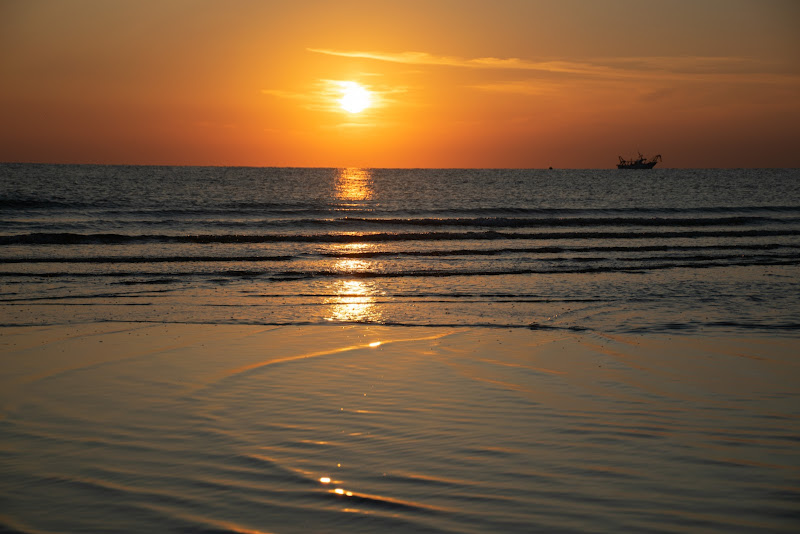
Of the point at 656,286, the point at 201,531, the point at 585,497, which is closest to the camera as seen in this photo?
the point at 201,531

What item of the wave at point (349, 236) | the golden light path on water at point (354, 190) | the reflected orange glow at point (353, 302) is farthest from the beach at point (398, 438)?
the golden light path on water at point (354, 190)

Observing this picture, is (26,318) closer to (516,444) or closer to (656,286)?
(516,444)

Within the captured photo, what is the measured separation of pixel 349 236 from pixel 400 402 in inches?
966

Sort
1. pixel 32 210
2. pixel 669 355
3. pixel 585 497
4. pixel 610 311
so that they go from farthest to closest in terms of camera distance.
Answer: pixel 32 210 < pixel 610 311 < pixel 669 355 < pixel 585 497

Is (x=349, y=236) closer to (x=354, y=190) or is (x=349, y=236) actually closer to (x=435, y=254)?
(x=435, y=254)

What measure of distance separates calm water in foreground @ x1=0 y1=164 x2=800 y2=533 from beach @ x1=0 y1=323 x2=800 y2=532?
27 mm

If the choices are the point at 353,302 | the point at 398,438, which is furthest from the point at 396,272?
the point at 398,438

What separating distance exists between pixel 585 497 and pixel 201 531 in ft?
8.57

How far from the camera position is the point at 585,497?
15.8ft

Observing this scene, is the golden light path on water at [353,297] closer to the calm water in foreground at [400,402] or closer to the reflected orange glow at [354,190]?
the calm water in foreground at [400,402]

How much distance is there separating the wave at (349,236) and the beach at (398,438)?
60.8 ft

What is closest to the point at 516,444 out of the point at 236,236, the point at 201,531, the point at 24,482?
the point at 201,531

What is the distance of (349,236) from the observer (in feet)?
103

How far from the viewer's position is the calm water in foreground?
4707 mm
